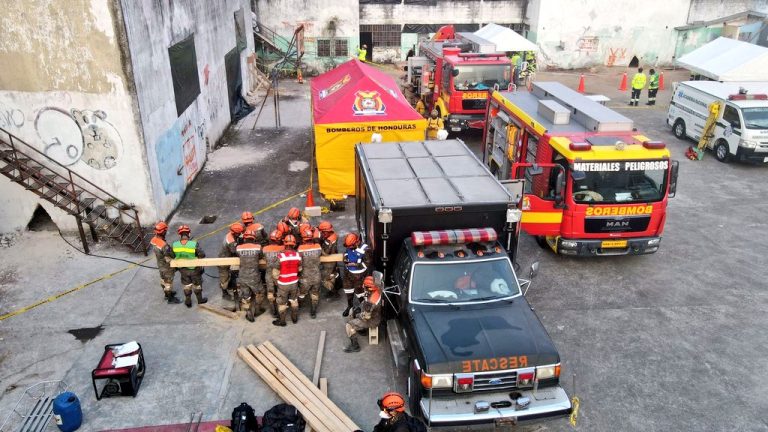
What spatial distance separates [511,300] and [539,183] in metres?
4.50

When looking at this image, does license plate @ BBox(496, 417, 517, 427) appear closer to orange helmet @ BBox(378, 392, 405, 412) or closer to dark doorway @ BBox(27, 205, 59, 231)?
orange helmet @ BBox(378, 392, 405, 412)

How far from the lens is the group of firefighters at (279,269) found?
9500 millimetres

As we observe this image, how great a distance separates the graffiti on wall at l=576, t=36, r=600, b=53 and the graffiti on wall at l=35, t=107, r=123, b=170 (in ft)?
90.6

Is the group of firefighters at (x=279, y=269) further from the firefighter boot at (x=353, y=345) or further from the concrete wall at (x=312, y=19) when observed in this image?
the concrete wall at (x=312, y=19)

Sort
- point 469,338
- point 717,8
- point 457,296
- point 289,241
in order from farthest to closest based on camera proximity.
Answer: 1. point 717,8
2. point 289,241
3. point 457,296
4. point 469,338

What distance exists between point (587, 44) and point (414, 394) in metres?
30.0

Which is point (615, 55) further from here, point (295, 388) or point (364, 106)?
point (295, 388)

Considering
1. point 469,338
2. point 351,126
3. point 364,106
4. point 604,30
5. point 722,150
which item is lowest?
point 722,150

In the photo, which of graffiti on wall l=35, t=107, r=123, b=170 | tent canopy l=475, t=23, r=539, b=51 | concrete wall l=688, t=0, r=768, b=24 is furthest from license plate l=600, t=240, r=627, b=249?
concrete wall l=688, t=0, r=768, b=24

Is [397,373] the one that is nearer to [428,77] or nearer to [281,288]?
[281,288]

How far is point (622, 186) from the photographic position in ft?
36.6

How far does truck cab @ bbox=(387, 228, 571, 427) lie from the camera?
6.96 metres

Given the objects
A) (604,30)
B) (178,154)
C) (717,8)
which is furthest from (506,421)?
(717,8)

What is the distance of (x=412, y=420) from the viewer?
6.09 metres
